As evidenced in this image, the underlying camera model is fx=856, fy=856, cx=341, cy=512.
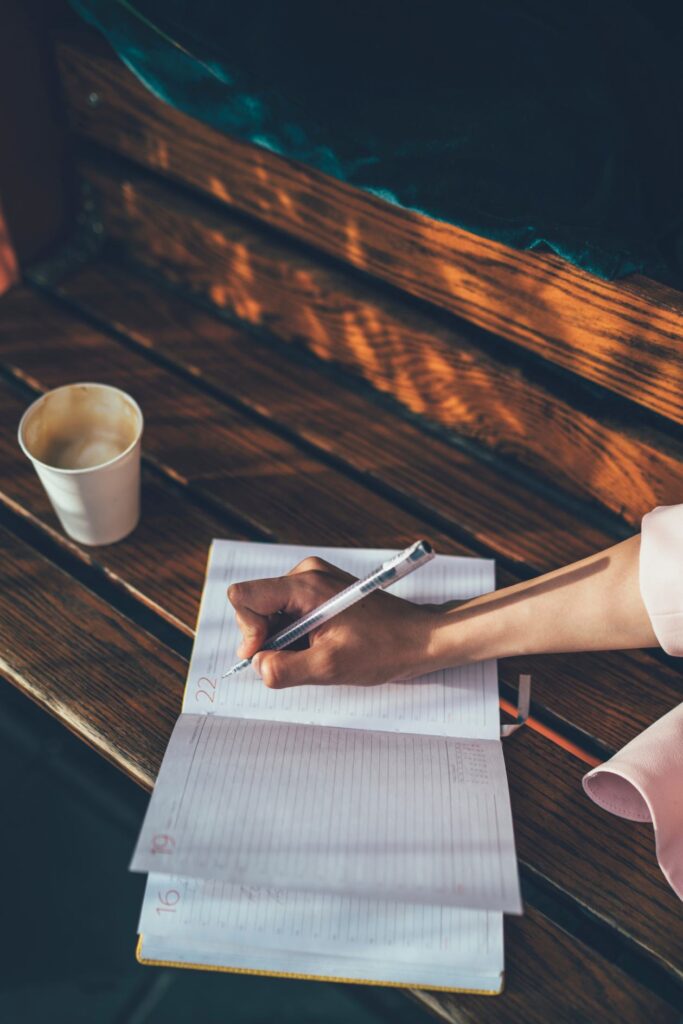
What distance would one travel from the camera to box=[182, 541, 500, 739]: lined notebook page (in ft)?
3.28

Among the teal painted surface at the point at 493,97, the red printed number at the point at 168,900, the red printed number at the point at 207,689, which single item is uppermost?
the teal painted surface at the point at 493,97

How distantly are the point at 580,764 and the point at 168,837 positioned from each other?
0.48 m

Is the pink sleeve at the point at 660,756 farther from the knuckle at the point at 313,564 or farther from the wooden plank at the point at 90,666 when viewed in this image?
the wooden plank at the point at 90,666

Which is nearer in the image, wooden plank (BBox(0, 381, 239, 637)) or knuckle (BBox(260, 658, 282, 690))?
knuckle (BBox(260, 658, 282, 690))

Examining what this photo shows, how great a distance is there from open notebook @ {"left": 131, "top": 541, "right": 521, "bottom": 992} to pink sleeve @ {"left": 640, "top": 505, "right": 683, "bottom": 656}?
213mm

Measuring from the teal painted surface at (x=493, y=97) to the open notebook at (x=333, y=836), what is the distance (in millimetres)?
578

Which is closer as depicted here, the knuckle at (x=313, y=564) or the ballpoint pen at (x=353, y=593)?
the ballpoint pen at (x=353, y=593)

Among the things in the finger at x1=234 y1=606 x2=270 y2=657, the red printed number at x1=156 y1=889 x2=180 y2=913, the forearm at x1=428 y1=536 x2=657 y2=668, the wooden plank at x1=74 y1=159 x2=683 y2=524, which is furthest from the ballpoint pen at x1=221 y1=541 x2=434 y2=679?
the wooden plank at x1=74 y1=159 x2=683 y2=524

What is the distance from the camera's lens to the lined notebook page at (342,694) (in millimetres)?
1000

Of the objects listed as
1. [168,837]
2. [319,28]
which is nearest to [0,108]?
[319,28]

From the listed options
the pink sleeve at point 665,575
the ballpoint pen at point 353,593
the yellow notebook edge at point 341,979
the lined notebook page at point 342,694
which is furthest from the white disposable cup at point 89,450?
the pink sleeve at point 665,575

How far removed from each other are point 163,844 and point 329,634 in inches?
11.2

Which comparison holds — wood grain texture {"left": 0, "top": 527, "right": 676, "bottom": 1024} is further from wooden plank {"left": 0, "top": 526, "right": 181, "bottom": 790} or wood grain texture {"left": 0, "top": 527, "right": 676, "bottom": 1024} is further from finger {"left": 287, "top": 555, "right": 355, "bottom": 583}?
finger {"left": 287, "top": 555, "right": 355, "bottom": 583}

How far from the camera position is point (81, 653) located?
106 cm
